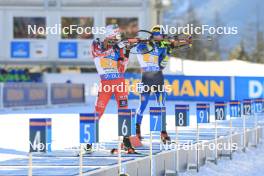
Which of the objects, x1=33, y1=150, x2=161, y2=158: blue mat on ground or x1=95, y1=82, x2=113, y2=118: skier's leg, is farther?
x1=95, y1=82, x2=113, y2=118: skier's leg

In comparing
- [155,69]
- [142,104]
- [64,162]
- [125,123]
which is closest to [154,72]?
[155,69]

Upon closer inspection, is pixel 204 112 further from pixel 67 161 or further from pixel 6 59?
pixel 6 59

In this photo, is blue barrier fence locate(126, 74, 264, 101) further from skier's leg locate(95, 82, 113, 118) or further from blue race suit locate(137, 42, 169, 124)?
skier's leg locate(95, 82, 113, 118)

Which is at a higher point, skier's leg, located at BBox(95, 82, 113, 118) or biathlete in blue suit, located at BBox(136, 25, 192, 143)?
biathlete in blue suit, located at BBox(136, 25, 192, 143)

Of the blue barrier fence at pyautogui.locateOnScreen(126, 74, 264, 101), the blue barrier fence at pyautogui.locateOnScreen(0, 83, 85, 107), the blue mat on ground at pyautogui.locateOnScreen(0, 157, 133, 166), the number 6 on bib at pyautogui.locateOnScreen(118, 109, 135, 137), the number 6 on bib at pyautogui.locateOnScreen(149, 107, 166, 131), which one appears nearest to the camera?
the number 6 on bib at pyautogui.locateOnScreen(118, 109, 135, 137)

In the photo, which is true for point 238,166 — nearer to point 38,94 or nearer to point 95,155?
point 95,155

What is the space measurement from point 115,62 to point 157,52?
1417 millimetres

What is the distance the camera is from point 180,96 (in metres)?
34.0

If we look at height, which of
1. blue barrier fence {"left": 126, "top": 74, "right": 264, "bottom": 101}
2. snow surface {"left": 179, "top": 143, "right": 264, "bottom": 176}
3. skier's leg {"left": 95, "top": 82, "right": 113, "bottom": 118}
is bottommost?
snow surface {"left": 179, "top": 143, "right": 264, "bottom": 176}

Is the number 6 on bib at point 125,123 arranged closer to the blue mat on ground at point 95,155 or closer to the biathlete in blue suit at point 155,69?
the blue mat on ground at point 95,155

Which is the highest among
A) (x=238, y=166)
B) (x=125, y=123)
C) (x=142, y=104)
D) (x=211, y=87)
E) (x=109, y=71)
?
(x=211, y=87)

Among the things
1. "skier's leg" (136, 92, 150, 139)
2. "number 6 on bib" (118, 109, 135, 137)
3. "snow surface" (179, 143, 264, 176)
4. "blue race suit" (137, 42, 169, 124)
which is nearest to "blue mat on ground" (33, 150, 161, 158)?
"snow surface" (179, 143, 264, 176)

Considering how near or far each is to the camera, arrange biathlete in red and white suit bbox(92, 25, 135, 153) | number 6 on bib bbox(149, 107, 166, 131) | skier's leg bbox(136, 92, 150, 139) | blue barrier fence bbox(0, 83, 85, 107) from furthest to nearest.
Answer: blue barrier fence bbox(0, 83, 85, 107)
skier's leg bbox(136, 92, 150, 139)
biathlete in red and white suit bbox(92, 25, 135, 153)
number 6 on bib bbox(149, 107, 166, 131)

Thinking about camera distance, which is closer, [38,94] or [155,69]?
[155,69]
